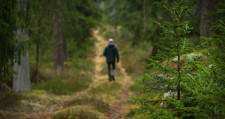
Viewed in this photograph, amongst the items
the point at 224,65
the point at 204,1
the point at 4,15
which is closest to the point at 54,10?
the point at 4,15

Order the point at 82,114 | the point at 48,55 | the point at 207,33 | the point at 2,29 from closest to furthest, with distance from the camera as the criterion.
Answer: the point at 2,29, the point at 82,114, the point at 207,33, the point at 48,55

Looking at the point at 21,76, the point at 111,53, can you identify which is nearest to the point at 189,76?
the point at 21,76

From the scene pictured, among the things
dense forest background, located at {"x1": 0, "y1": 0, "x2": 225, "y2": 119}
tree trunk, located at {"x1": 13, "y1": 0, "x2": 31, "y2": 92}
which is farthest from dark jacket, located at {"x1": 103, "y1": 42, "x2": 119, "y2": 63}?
tree trunk, located at {"x1": 13, "y1": 0, "x2": 31, "y2": 92}

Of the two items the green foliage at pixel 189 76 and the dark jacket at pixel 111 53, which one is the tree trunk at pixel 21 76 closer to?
the dark jacket at pixel 111 53

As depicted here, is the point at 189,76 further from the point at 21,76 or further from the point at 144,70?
the point at 21,76

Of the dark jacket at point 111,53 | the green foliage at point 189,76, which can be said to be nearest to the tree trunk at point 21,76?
the dark jacket at point 111,53

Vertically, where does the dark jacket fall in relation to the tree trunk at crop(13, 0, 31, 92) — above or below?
above

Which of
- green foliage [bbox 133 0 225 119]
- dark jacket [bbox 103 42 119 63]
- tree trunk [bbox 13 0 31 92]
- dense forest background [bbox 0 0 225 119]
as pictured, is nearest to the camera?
green foliage [bbox 133 0 225 119]

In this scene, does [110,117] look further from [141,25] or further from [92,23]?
[92,23]

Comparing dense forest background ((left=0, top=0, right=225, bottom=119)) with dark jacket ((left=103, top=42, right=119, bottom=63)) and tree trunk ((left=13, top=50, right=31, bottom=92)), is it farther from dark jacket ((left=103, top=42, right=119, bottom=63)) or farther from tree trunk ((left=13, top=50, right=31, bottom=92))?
dark jacket ((left=103, top=42, right=119, bottom=63))

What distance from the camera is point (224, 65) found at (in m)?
2.33

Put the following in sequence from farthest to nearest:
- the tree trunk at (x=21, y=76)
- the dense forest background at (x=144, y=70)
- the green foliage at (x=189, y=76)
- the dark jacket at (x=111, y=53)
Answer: the dark jacket at (x=111, y=53) < the tree trunk at (x=21, y=76) < the dense forest background at (x=144, y=70) < the green foliage at (x=189, y=76)

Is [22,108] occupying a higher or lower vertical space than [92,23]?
lower

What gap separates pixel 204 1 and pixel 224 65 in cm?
551
